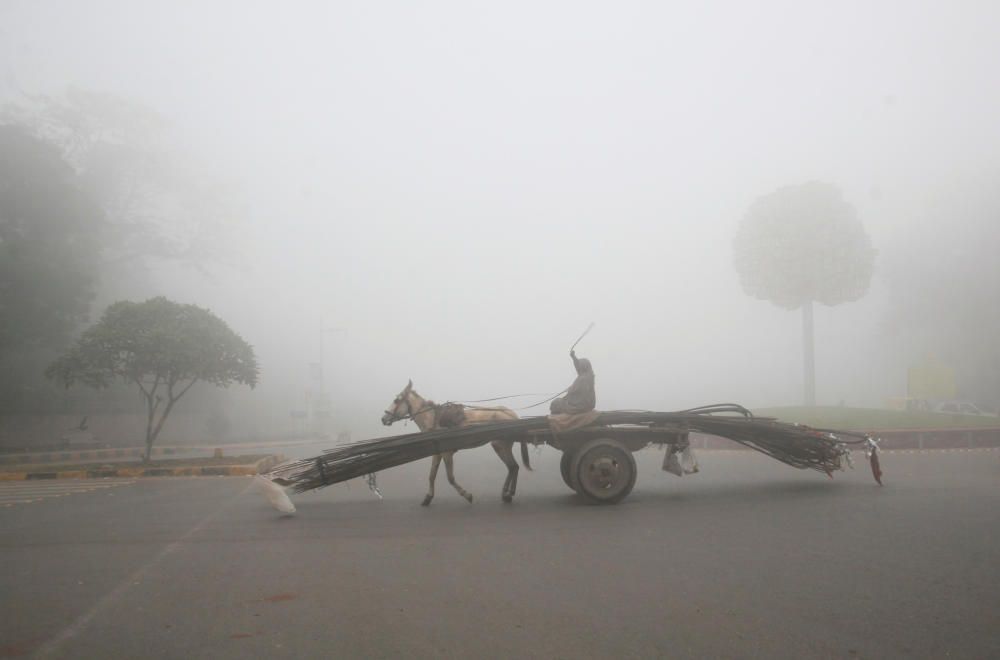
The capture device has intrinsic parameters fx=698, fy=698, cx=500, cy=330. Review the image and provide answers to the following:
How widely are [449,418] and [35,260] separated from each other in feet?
92.6

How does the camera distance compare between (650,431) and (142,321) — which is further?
(142,321)

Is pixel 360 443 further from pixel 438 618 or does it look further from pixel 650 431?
pixel 438 618

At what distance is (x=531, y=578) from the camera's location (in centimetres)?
564

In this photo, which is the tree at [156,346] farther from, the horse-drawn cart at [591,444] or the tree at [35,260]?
the tree at [35,260]

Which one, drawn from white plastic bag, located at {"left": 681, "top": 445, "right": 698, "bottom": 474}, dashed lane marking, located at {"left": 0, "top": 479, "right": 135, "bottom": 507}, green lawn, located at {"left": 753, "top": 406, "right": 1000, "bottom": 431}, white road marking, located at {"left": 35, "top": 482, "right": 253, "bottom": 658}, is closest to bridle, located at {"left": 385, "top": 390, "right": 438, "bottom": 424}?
white road marking, located at {"left": 35, "top": 482, "right": 253, "bottom": 658}

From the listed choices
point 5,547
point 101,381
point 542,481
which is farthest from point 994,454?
point 101,381

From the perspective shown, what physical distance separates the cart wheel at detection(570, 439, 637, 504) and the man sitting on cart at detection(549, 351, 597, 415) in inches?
19.4

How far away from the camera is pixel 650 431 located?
961 cm

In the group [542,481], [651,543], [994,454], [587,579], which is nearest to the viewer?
[587,579]

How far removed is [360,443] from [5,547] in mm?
4105

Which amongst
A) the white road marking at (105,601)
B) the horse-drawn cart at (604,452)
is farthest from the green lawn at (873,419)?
the white road marking at (105,601)

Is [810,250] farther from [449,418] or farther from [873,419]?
[449,418]

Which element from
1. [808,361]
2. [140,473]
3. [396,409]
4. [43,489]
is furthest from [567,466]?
[808,361]

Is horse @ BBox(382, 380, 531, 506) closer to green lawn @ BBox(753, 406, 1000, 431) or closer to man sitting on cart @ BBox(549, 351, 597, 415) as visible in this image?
man sitting on cart @ BBox(549, 351, 597, 415)
